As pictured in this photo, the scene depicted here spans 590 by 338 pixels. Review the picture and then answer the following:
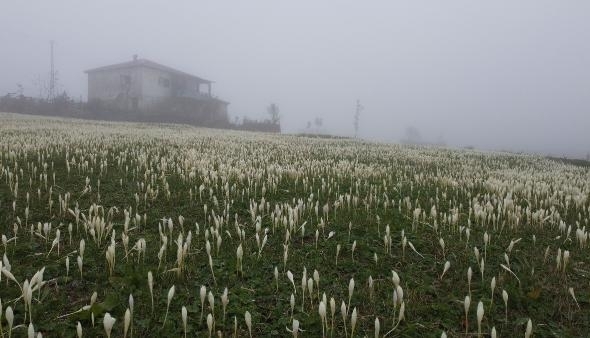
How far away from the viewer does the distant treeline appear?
6106 cm

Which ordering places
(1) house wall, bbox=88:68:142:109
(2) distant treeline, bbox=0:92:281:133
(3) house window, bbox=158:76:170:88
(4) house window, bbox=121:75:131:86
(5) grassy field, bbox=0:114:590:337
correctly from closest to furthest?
(5) grassy field, bbox=0:114:590:337 < (2) distant treeline, bbox=0:92:281:133 < (1) house wall, bbox=88:68:142:109 < (4) house window, bbox=121:75:131:86 < (3) house window, bbox=158:76:170:88

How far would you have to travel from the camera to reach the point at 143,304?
13.0 ft

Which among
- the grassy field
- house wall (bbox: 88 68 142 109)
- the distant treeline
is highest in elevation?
house wall (bbox: 88 68 142 109)

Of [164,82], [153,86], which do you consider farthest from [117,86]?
[164,82]

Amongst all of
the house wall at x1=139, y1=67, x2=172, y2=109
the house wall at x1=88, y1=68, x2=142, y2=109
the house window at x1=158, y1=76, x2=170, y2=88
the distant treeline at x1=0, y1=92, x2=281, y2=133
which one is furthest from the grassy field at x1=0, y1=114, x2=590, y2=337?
the house window at x1=158, y1=76, x2=170, y2=88

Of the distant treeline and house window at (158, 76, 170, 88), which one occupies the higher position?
house window at (158, 76, 170, 88)

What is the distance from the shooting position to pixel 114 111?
65.7 meters

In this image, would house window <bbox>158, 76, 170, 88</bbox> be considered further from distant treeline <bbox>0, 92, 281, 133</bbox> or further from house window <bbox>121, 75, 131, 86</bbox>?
house window <bbox>121, 75, 131, 86</bbox>

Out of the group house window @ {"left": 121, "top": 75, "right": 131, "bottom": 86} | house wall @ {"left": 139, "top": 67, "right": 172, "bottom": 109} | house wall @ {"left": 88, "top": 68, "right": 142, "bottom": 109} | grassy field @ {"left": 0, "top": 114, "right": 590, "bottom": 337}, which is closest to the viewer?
grassy field @ {"left": 0, "top": 114, "right": 590, "bottom": 337}

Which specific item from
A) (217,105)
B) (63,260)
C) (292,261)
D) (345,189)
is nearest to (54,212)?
(63,260)

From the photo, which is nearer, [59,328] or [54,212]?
[59,328]

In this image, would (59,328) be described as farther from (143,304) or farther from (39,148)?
(39,148)

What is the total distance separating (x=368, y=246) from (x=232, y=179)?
4986mm

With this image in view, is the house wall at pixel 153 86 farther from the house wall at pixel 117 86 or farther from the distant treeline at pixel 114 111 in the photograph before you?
the distant treeline at pixel 114 111
